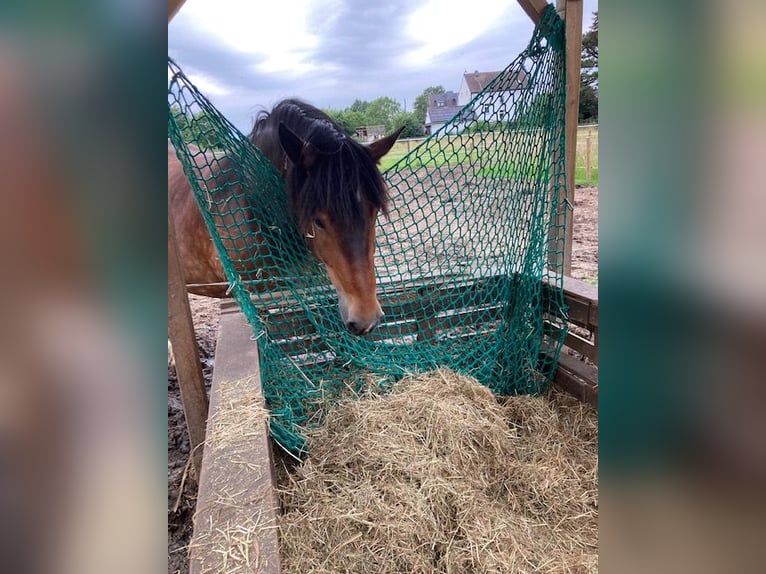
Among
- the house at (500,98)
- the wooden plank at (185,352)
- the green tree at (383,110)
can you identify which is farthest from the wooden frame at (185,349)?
the green tree at (383,110)

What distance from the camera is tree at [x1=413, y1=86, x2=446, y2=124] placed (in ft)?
147

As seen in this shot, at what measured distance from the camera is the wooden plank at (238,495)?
78 centimetres

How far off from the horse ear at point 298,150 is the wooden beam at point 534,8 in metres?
1.26

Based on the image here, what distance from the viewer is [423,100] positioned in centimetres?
4694

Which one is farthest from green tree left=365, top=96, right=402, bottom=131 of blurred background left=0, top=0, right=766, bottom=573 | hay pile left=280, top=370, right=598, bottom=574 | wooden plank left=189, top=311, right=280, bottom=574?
blurred background left=0, top=0, right=766, bottom=573

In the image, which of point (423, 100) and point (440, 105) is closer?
point (440, 105)

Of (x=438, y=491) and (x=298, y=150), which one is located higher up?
(x=298, y=150)

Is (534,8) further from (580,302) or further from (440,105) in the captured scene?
(440,105)

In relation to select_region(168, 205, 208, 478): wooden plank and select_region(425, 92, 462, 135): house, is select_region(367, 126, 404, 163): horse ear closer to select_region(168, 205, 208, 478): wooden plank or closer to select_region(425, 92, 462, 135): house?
select_region(168, 205, 208, 478): wooden plank

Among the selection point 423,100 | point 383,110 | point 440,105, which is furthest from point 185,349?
point 423,100

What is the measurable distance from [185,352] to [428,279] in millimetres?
1302
